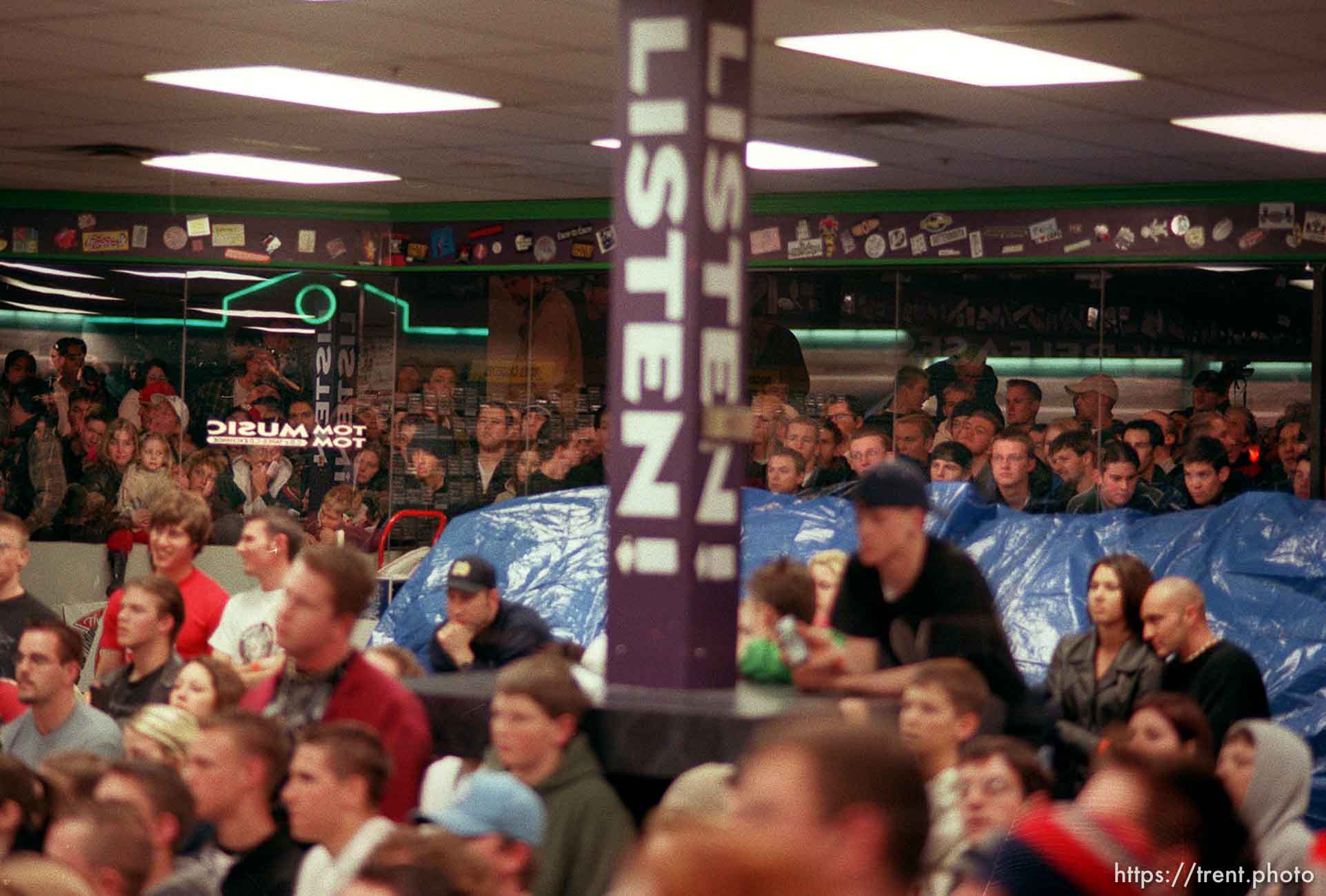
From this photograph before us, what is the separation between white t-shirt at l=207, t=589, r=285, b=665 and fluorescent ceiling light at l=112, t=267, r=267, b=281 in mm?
5744

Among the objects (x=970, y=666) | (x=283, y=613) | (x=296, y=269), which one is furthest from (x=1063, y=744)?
(x=296, y=269)

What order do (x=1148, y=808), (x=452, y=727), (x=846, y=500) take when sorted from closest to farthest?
(x=1148, y=808) → (x=452, y=727) → (x=846, y=500)

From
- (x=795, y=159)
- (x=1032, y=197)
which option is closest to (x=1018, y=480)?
(x=1032, y=197)

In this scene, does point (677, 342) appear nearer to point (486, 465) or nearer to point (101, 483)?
point (486, 465)

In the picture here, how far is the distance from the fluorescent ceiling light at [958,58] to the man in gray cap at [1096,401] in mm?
3119

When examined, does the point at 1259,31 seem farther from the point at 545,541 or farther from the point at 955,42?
the point at 545,541

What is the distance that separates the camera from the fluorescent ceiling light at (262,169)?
10570 millimetres

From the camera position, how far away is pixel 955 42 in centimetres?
712

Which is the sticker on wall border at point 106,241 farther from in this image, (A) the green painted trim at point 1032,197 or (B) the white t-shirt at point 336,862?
(B) the white t-shirt at point 336,862

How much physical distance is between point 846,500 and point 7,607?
425 centimetres

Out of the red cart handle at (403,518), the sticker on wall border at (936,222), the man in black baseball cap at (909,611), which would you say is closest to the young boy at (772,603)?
the man in black baseball cap at (909,611)

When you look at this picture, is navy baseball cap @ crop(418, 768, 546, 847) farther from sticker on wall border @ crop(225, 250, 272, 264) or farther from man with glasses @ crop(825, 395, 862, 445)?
sticker on wall border @ crop(225, 250, 272, 264)

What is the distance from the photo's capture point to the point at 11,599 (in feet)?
22.1

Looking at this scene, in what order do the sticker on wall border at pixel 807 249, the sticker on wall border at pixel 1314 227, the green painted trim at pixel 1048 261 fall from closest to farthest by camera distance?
the sticker on wall border at pixel 1314 227 → the green painted trim at pixel 1048 261 → the sticker on wall border at pixel 807 249
